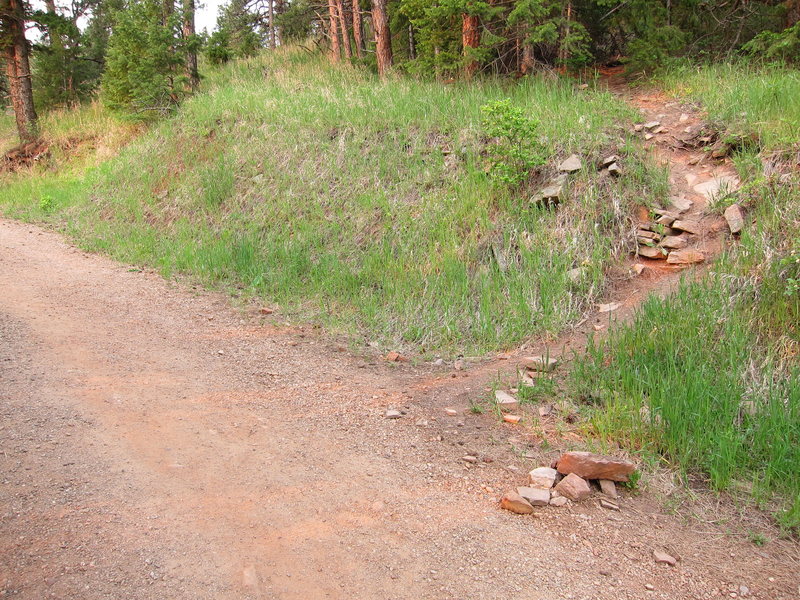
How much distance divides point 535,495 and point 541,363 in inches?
80.6

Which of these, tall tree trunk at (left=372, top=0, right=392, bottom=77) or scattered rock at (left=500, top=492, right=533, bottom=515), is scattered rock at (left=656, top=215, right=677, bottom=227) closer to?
scattered rock at (left=500, top=492, right=533, bottom=515)

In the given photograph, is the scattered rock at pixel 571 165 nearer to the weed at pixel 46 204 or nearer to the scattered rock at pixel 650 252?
the scattered rock at pixel 650 252

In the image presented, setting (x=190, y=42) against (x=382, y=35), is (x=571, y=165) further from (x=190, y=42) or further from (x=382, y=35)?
(x=190, y=42)

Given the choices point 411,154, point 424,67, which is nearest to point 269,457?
point 411,154

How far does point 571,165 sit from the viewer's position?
831cm

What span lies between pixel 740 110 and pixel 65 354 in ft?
28.6

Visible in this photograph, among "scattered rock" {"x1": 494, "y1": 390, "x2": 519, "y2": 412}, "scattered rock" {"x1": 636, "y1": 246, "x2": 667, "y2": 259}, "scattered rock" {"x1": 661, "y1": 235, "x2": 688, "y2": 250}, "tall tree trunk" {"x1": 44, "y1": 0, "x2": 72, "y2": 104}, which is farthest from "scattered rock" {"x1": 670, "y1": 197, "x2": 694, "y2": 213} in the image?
"tall tree trunk" {"x1": 44, "y1": 0, "x2": 72, "y2": 104}

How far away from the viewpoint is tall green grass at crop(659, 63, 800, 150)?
25.1 ft

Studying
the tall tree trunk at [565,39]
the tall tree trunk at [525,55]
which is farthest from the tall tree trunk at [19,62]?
the tall tree trunk at [565,39]

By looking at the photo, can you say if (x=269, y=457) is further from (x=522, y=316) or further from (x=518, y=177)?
(x=518, y=177)

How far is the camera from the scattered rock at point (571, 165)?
27.1ft

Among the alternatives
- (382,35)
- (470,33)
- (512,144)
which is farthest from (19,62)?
(512,144)

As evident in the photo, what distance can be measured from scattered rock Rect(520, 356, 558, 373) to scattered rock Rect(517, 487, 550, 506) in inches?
74.3

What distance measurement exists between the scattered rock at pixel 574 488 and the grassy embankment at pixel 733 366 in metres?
0.65
